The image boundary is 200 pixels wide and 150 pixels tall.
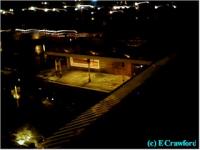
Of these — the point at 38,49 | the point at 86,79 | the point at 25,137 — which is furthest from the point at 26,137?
the point at 38,49

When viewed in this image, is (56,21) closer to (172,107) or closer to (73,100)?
(73,100)

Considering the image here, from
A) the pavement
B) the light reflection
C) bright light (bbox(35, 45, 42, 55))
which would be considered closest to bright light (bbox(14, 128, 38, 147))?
the light reflection

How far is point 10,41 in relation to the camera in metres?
31.2

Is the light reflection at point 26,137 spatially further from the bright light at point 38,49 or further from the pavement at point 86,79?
the bright light at point 38,49

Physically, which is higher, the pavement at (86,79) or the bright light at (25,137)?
the pavement at (86,79)

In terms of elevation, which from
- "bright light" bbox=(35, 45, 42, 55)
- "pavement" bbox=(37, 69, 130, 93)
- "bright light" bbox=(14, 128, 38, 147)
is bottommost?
"bright light" bbox=(14, 128, 38, 147)

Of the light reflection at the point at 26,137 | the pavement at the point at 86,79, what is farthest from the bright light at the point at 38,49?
the light reflection at the point at 26,137

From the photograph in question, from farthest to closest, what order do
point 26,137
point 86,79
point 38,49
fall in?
1. point 38,49
2. point 86,79
3. point 26,137

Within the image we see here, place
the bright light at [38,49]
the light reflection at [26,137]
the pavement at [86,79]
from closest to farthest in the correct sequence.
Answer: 1. the light reflection at [26,137]
2. the pavement at [86,79]
3. the bright light at [38,49]

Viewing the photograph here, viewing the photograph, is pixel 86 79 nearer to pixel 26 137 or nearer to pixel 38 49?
pixel 26 137

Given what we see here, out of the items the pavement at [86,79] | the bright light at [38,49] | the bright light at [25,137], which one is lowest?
the bright light at [25,137]

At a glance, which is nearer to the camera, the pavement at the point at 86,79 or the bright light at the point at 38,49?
the pavement at the point at 86,79

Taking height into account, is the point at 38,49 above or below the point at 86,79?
above

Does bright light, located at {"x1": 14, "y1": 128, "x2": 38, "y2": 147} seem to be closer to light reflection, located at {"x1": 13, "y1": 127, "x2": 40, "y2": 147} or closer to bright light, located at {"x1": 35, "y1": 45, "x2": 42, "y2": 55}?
light reflection, located at {"x1": 13, "y1": 127, "x2": 40, "y2": 147}
